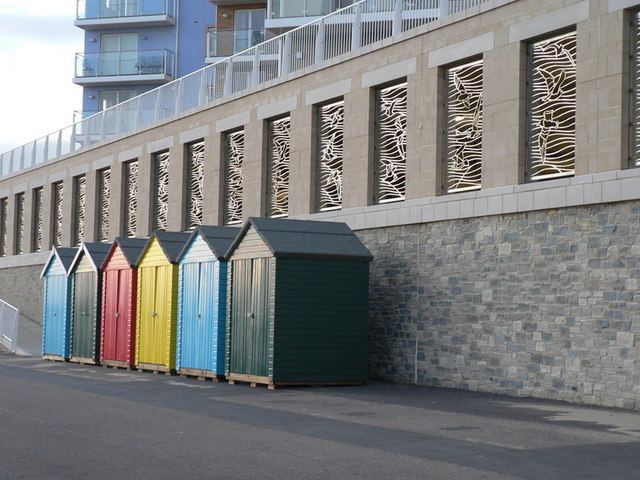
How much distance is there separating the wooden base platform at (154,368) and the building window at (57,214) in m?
17.0

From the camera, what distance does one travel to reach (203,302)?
2212 cm

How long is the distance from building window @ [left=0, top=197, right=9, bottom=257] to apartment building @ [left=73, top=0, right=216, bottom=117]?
11.7 metres

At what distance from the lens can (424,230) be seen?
824 inches

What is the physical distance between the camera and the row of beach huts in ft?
64.4

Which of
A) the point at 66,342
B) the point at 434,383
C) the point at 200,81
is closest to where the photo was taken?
the point at 434,383

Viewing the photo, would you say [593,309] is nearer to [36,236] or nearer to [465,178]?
[465,178]

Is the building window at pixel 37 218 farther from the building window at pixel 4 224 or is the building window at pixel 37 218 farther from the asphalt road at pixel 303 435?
the asphalt road at pixel 303 435

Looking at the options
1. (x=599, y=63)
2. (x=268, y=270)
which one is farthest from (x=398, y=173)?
(x=599, y=63)

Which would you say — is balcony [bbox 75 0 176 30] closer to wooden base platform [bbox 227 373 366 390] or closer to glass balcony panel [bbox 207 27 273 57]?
glass balcony panel [bbox 207 27 273 57]

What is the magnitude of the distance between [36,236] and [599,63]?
30774 millimetres

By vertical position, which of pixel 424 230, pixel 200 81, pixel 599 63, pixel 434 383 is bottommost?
pixel 434 383

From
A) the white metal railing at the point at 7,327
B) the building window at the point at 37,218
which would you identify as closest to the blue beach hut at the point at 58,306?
the white metal railing at the point at 7,327

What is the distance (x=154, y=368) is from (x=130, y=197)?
486 inches

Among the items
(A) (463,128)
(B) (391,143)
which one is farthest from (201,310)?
(A) (463,128)
